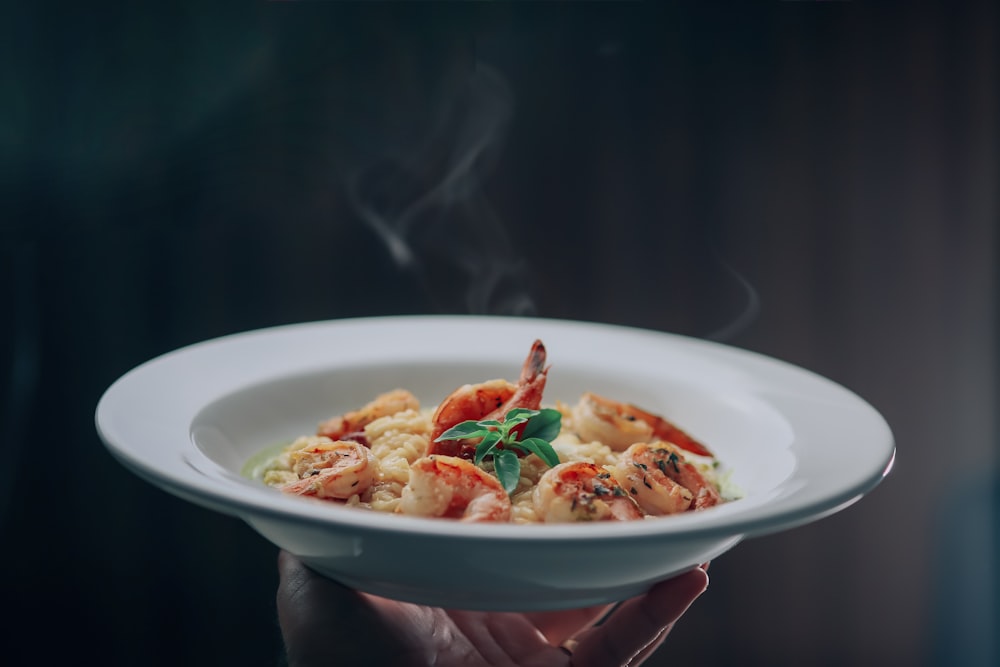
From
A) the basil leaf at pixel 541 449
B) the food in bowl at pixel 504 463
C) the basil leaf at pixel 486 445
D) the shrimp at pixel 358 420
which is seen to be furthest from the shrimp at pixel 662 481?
the shrimp at pixel 358 420

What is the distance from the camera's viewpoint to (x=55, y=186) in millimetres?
3359

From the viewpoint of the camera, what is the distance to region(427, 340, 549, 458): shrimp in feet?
5.37

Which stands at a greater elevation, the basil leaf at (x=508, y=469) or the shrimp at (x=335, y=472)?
the basil leaf at (x=508, y=469)

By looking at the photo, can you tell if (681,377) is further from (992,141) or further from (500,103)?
(992,141)

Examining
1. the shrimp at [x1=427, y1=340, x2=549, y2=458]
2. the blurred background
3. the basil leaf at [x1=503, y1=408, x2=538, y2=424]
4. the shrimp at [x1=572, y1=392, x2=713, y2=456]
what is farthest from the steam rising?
the basil leaf at [x1=503, y1=408, x2=538, y2=424]

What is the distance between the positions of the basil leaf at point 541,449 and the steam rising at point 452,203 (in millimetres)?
2058

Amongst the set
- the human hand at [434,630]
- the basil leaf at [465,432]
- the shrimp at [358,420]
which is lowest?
the human hand at [434,630]

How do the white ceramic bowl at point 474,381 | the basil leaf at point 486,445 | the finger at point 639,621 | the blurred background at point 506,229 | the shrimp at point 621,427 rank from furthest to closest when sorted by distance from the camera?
the blurred background at point 506,229
the shrimp at point 621,427
the basil leaf at point 486,445
the finger at point 639,621
the white ceramic bowl at point 474,381

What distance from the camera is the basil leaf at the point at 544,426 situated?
1.62 meters

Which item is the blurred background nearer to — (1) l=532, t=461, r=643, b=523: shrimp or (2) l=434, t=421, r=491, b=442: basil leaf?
(2) l=434, t=421, r=491, b=442: basil leaf

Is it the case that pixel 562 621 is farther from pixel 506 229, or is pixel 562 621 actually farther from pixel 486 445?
pixel 506 229

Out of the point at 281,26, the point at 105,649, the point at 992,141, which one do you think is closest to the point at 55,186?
the point at 281,26

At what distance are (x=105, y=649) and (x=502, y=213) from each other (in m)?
2.59

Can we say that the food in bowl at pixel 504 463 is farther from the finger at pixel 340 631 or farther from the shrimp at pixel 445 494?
the finger at pixel 340 631
